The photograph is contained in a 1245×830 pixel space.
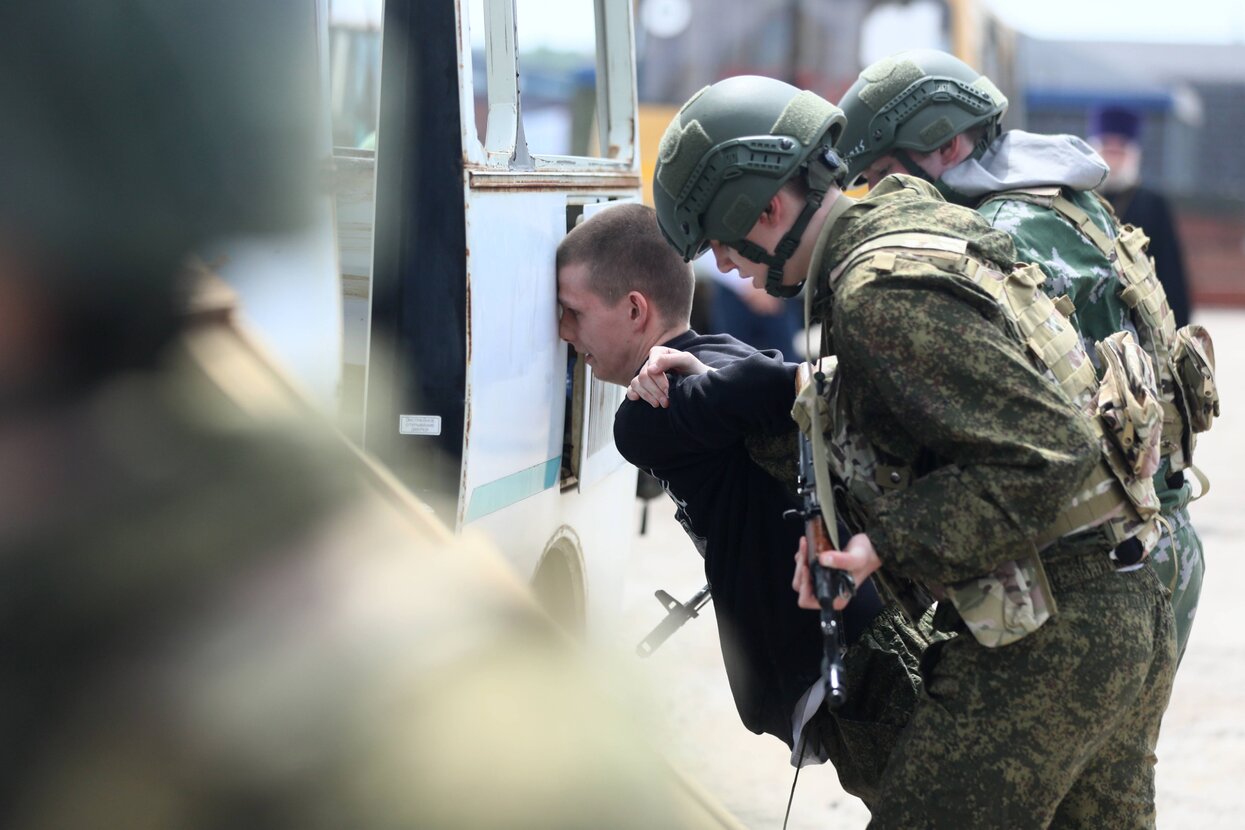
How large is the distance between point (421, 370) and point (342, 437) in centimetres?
127

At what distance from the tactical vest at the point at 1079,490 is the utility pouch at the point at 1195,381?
0.62 m

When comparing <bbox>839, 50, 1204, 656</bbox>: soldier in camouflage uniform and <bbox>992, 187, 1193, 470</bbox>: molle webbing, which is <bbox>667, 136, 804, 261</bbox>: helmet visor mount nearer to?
<bbox>839, 50, 1204, 656</bbox>: soldier in camouflage uniform

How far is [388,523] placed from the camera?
1209mm

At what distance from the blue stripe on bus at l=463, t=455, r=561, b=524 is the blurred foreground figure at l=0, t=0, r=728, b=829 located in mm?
1361

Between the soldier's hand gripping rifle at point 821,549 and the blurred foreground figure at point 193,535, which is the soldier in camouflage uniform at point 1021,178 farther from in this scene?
the blurred foreground figure at point 193,535

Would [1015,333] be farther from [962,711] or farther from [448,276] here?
[448,276]

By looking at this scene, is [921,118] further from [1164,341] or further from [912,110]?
[1164,341]

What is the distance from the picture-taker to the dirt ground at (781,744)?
396 cm

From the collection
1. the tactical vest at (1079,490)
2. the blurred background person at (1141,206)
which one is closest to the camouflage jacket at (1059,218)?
the tactical vest at (1079,490)

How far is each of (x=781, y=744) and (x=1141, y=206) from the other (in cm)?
332

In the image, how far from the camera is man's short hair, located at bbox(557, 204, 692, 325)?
284 cm

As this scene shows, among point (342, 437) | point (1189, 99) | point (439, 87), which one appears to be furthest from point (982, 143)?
point (1189, 99)

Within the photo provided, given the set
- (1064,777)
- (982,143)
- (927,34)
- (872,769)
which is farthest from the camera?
(927,34)

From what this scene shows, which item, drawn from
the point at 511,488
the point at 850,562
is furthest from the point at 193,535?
the point at 511,488
